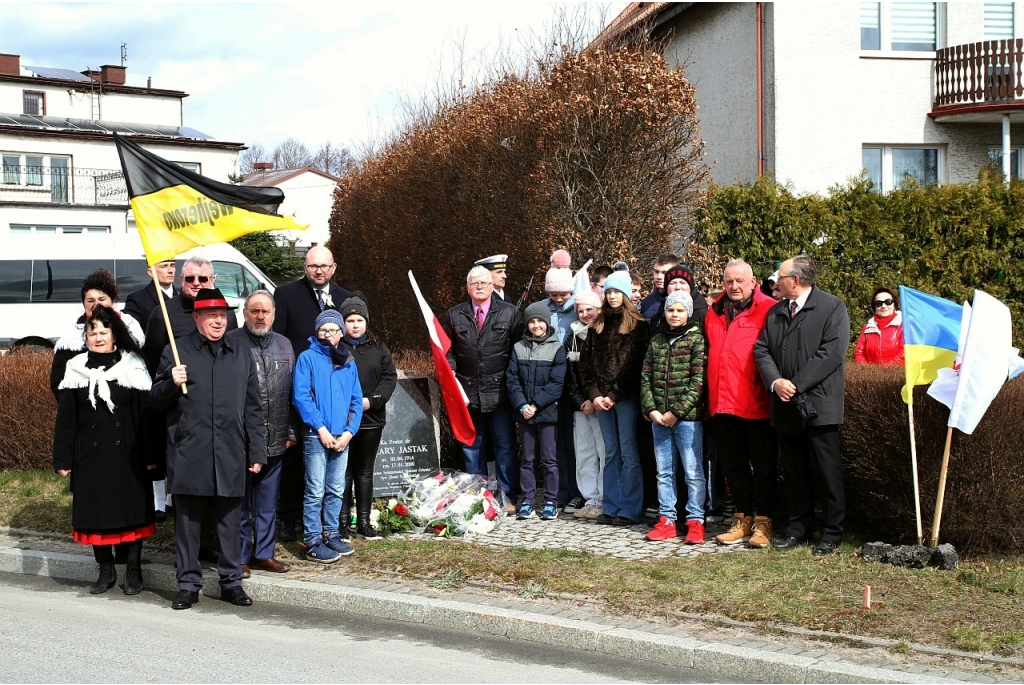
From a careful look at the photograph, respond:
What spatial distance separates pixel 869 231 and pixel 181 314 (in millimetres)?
9833

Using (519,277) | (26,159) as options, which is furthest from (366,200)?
(26,159)

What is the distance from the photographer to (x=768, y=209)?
1471 cm

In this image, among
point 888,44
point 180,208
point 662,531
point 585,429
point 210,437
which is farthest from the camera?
point 888,44

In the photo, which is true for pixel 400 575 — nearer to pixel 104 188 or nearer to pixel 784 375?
pixel 784 375

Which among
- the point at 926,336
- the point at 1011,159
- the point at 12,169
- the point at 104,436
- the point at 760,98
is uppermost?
the point at 12,169

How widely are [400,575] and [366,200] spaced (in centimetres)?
1601

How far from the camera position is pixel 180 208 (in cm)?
766

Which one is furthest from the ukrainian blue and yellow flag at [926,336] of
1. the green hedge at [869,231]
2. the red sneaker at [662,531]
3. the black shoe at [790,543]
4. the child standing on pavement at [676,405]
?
the green hedge at [869,231]

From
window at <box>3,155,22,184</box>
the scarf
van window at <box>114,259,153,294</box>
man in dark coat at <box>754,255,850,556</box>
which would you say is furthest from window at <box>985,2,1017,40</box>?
window at <box>3,155,22,184</box>

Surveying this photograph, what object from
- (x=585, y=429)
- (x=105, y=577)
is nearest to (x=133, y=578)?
(x=105, y=577)

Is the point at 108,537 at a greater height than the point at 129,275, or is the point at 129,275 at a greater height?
the point at 129,275

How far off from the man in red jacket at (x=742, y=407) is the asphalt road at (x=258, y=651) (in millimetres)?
2674

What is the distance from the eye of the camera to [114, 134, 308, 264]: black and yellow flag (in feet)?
24.8

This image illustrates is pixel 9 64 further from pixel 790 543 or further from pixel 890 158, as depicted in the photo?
pixel 790 543
